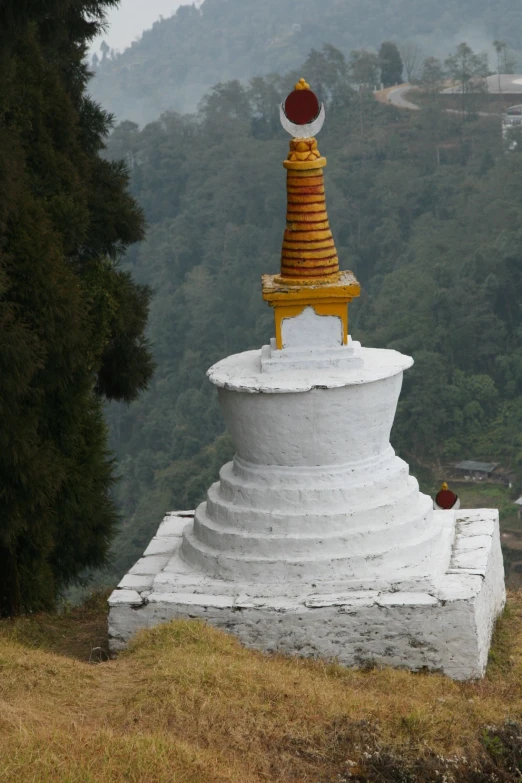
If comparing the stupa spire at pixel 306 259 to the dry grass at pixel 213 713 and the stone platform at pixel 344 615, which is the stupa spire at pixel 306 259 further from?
the dry grass at pixel 213 713

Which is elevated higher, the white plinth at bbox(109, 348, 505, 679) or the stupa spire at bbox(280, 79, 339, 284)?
the stupa spire at bbox(280, 79, 339, 284)

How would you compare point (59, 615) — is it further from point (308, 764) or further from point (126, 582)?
point (308, 764)

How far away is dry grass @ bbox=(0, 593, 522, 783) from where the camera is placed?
680 centimetres

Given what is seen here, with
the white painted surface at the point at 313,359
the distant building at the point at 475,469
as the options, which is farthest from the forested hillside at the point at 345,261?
the white painted surface at the point at 313,359

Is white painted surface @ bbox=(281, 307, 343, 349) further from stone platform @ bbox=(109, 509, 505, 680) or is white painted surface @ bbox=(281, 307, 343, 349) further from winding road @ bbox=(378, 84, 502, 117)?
winding road @ bbox=(378, 84, 502, 117)

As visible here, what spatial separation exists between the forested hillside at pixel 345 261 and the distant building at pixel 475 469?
1.11 metres

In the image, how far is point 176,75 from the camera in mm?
165750

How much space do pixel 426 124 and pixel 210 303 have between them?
21029 millimetres

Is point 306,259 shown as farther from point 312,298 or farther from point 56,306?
point 56,306

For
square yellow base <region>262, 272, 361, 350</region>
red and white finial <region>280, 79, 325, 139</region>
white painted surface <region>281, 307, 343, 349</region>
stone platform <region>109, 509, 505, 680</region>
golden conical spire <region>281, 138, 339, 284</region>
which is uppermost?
red and white finial <region>280, 79, 325, 139</region>

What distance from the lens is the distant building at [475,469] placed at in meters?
48.3

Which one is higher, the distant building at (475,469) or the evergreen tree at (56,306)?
the evergreen tree at (56,306)

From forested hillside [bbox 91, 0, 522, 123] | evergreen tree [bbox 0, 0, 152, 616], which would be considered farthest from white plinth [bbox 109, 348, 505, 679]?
forested hillside [bbox 91, 0, 522, 123]

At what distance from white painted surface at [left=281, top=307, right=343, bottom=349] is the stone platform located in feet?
6.10
